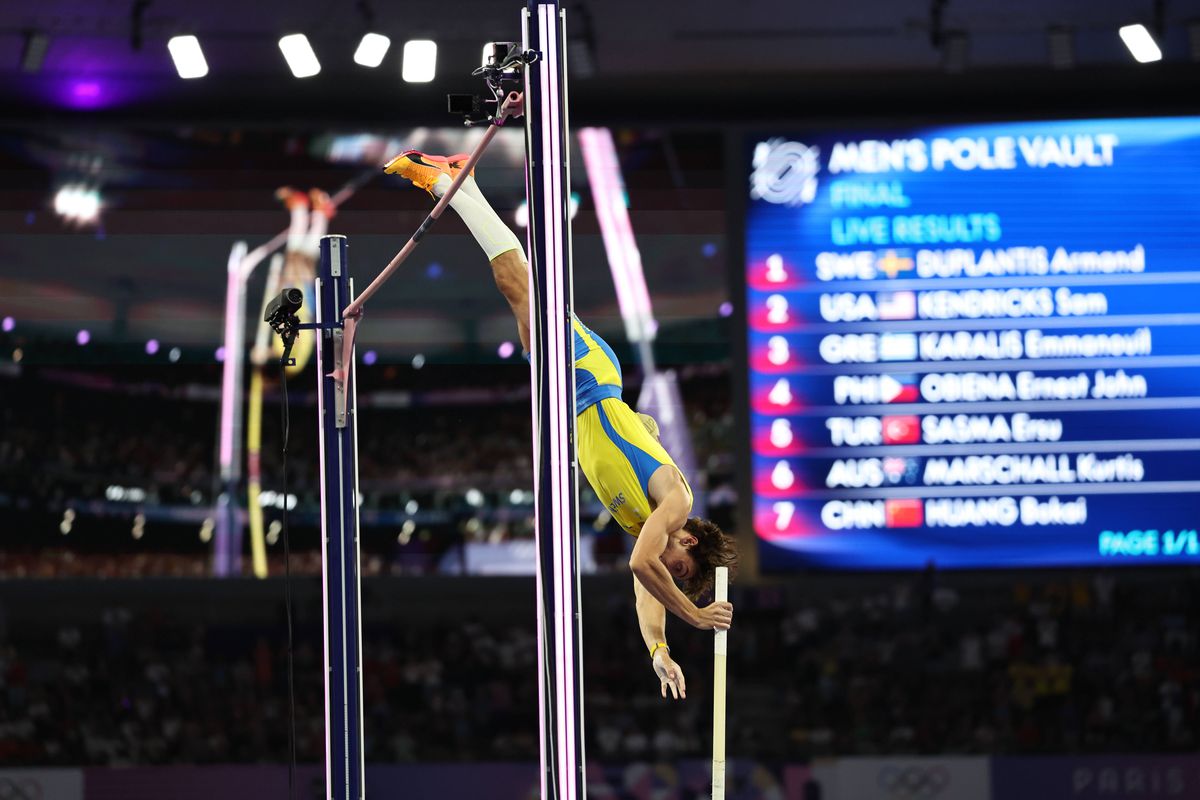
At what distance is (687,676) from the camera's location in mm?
11539

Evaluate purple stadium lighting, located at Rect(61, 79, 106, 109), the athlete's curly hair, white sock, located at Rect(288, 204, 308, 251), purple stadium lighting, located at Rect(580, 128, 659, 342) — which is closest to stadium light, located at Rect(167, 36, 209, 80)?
white sock, located at Rect(288, 204, 308, 251)

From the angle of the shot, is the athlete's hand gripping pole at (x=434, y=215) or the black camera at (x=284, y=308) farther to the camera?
the black camera at (x=284, y=308)

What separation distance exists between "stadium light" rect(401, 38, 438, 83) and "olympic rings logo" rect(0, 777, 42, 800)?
5124 mm

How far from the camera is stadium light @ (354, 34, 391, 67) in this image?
367 inches

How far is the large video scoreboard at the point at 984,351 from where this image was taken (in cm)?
1034

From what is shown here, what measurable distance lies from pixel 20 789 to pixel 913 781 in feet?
18.9

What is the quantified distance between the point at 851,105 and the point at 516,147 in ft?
8.03

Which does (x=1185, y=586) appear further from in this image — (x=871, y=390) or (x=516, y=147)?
(x=516, y=147)

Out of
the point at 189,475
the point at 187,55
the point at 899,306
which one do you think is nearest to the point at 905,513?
the point at 899,306

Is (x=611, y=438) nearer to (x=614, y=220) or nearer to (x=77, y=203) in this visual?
(x=614, y=220)

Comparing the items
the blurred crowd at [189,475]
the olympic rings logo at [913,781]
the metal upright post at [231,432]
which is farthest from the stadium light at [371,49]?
the olympic rings logo at [913,781]

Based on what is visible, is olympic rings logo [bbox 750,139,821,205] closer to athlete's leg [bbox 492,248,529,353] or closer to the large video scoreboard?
the large video scoreboard

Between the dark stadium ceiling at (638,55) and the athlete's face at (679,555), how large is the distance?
584 cm

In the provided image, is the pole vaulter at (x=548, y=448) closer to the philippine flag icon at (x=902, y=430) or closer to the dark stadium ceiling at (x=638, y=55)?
the dark stadium ceiling at (x=638, y=55)
